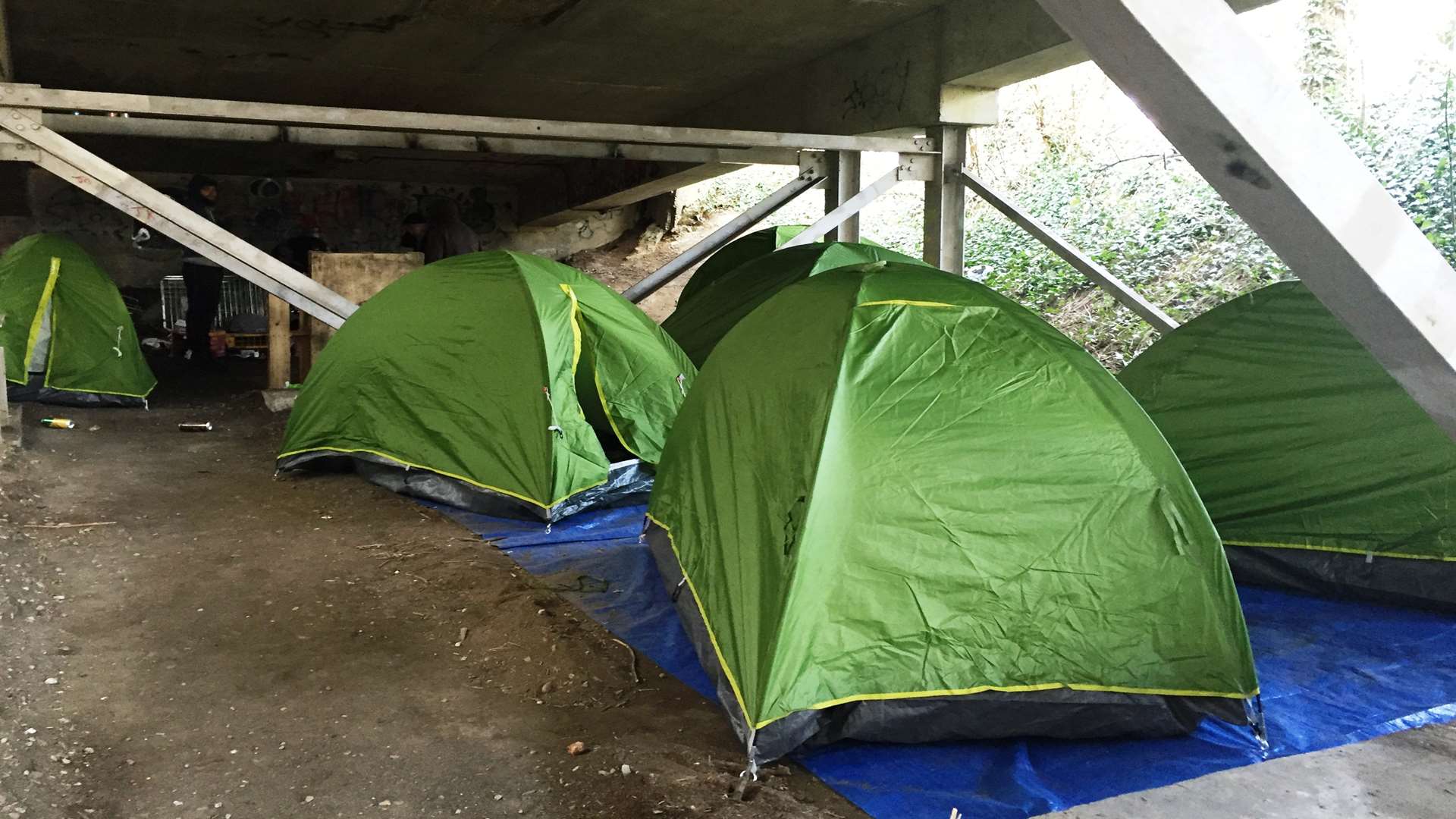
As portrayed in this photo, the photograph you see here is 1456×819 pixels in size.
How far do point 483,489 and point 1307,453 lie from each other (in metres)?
3.85

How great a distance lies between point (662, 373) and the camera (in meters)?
5.90

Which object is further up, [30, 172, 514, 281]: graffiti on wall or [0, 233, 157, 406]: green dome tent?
[30, 172, 514, 281]: graffiti on wall

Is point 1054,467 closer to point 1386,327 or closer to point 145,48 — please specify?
point 1386,327

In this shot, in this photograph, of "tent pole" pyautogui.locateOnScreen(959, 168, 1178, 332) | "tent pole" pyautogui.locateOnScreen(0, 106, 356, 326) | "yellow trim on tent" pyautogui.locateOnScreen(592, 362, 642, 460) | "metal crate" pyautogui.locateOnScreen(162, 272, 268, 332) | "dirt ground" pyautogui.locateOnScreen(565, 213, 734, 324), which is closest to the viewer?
"yellow trim on tent" pyautogui.locateOnScreen(592, 362, 642, 460)

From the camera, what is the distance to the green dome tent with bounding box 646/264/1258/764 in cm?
297

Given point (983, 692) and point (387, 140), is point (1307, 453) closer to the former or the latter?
point (983, 692)

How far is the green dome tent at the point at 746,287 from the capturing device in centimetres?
701

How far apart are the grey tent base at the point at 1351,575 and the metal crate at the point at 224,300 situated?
12.4 m

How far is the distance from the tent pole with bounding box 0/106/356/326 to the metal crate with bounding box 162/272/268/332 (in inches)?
295

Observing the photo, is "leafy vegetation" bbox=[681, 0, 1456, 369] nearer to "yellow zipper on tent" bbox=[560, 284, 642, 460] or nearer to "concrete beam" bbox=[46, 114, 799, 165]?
"concrete beam" bbox=[46, 114, 799, 165]

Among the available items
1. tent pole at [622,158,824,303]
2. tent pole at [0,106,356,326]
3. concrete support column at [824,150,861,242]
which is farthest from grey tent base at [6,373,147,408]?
concrete support column at [824,150,861,242]

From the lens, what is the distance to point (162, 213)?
6273 millimetres

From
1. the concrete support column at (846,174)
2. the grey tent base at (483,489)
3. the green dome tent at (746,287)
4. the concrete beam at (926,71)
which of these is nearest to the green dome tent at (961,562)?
the grey tent base at (483,489)

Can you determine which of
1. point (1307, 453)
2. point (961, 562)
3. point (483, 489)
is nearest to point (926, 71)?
point (1307, 453)
